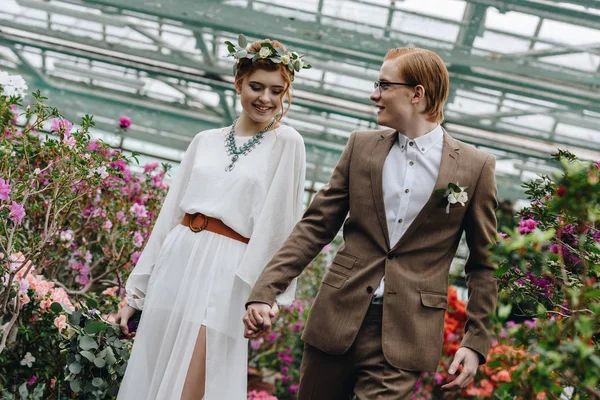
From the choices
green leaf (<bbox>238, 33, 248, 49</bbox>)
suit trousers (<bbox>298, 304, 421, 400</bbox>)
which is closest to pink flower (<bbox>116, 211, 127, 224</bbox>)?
green leaf (<bbox>238, 33, 248, 49</bbox>)

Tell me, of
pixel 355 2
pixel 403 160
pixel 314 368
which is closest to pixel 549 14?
pixel 355 2

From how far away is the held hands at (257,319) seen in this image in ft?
7.59

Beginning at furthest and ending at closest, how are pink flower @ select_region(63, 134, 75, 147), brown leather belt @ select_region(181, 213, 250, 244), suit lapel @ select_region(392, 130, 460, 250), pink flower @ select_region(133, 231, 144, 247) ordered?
pink flower @ select_region(133, 231, 144, 247)
pink flower @ select_region(63, 134, 75, 147)
brown leather belt @ select_region(181, 213, 250, 244)
suit lapel @ select_region(392, 130, 460, 250)

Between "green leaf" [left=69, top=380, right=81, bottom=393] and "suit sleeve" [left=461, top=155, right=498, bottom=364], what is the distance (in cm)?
159

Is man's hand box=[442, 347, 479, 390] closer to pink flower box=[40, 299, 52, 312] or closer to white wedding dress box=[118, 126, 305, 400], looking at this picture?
white wedding dress box=[118, 126, 305, 400]

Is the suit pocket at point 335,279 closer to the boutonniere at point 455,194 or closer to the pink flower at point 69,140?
the boutonniere at point 455,194

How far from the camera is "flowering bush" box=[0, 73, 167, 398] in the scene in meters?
3.02

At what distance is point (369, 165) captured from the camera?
248cm

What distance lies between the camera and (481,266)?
8.01 feet

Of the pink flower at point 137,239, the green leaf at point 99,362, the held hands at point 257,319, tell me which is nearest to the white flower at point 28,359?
the green leaf at point 99,362

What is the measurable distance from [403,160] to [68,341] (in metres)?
1.64

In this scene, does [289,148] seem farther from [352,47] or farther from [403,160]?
[352,47]

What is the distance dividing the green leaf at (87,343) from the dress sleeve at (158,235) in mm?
217

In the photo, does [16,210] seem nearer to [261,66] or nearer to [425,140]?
[261,66]
